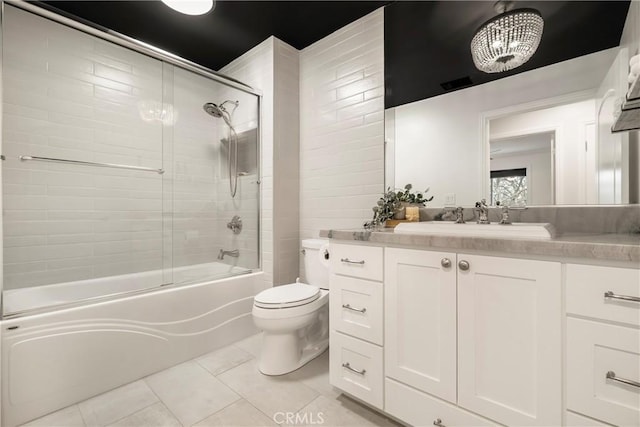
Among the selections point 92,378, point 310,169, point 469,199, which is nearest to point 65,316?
point 92,378

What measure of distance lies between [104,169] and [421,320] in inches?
95.6

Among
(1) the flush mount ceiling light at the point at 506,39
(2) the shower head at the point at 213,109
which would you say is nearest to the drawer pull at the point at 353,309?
(1) the flush mount ceiling light at the point at 506,39

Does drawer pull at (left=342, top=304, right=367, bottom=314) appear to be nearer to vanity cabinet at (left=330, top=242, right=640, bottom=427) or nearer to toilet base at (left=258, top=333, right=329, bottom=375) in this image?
vanity cabinet at (left=330, top=242, right=640, bottom=427)

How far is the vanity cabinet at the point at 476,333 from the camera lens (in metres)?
0.87

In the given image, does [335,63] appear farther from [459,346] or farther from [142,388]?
[142,388]

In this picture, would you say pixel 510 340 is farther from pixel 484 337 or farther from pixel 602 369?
pixel 602 369

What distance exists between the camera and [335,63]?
7.27 ft

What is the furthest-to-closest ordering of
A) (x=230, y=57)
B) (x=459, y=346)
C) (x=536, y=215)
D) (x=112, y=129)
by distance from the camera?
1. (x=230, y=57)
2. (x=112, y=129)
3. (x=536, y=215)
4. (x=459, y=346)

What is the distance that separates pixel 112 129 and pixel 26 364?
166 centimetres

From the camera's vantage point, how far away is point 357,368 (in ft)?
4.32

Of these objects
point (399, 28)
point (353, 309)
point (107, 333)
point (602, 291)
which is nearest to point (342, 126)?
point (399, 28)

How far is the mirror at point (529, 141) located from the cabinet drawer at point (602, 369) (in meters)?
0.75

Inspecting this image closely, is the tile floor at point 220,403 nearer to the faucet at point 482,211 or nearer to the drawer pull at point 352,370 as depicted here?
the drawer pull at point 352,370

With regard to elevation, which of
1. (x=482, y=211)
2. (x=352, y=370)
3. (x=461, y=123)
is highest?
(x=461, y=123)
